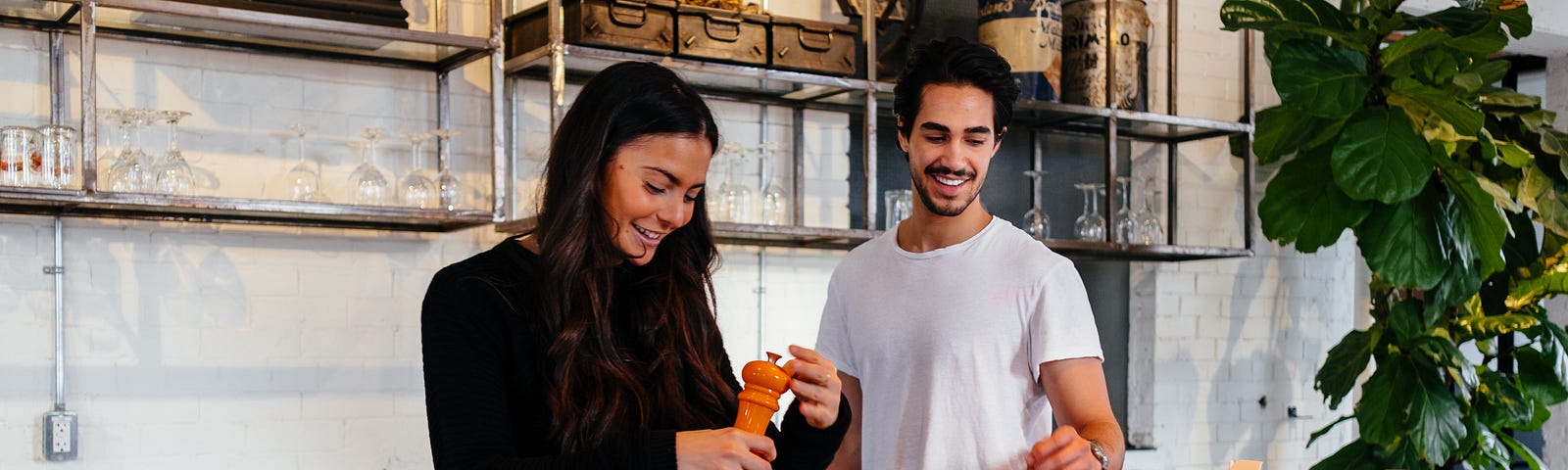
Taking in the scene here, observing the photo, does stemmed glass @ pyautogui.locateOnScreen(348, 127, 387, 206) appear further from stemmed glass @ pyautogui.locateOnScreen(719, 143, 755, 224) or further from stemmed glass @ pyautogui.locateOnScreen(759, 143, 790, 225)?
stemmed glass @ pyautogui.locateOnScreen(759, 143, 790, 225)

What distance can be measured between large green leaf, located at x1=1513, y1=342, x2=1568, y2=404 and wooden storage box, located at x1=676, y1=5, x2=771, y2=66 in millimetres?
2745

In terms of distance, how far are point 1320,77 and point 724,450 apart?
10.6 ft

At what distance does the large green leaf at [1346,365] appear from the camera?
4863mm

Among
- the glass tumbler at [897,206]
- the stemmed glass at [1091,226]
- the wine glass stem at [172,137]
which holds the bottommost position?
the stemmed glass at [1091,226]

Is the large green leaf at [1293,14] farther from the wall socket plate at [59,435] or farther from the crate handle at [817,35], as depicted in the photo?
the wall socket plate at [59,435]

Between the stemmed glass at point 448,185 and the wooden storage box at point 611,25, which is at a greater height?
the wooden storage box at point 611,25

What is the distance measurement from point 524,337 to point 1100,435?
0.96 metres

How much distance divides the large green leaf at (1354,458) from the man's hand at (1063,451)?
9.74 feet

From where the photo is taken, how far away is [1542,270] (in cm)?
482

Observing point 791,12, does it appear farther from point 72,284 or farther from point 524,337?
point 524,337

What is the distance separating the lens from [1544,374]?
4.91 meters

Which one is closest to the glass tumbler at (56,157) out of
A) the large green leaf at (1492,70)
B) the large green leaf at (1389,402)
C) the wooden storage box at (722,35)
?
the wooden storage box at (722,35)

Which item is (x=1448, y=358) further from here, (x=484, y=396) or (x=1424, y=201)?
(x=484, y=396)

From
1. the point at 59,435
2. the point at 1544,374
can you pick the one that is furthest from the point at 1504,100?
the point at 59,435
